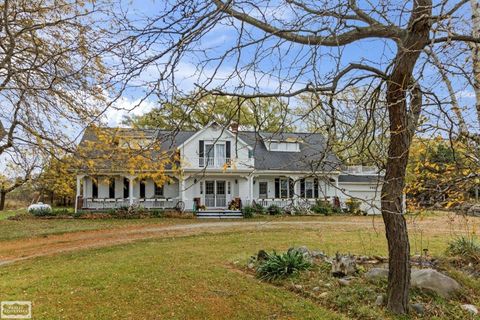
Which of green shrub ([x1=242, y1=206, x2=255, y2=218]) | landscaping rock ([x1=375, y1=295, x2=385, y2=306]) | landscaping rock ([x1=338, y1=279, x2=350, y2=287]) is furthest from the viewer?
green shrub ([x1=242, y1=206, x2=255, y2=218])

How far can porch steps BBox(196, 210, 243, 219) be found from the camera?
2346cm

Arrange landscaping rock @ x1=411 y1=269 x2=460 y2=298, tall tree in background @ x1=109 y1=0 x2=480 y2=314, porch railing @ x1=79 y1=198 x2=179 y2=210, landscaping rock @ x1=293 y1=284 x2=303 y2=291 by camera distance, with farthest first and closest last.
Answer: porch railing @ x1=79 y1=198 x2=179 y2=210 < landscaping rock @ x1=293 y1=284 x2=303 y2=291 < landscaping rock @ x1=411 y1=269 x2=460 y2=298 < tall tree in background @ x1=109 y1=0 x2=480 y2=314

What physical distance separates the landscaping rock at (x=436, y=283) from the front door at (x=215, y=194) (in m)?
20.2

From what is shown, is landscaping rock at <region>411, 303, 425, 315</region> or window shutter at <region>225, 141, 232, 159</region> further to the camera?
window shutter at <region>225, 141, 232, 159</region>

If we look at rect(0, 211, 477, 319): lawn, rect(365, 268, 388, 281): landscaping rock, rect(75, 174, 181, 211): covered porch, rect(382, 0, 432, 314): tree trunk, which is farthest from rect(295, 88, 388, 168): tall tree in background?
rect(75, 174, 181, 211): covered porch

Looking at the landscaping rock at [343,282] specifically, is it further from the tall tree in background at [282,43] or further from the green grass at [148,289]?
the tall tree in background at [282,43]

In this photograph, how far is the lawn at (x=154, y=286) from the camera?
5.67 metres

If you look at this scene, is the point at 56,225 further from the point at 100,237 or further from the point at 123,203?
the point at 123,203

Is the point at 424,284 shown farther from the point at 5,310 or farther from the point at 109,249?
the point at 109,249

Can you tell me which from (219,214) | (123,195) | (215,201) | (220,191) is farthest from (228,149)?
(123,195)

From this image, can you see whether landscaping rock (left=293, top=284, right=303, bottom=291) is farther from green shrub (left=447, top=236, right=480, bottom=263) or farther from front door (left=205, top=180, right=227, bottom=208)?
front door (left=205, top=180, right=227, bottom=208)

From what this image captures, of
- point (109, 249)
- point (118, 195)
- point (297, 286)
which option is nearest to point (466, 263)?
point (297, 286)

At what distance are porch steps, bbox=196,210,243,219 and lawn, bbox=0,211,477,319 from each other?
11.6 metres

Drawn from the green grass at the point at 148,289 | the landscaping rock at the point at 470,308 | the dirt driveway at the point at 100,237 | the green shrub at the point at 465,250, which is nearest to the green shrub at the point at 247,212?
the dirt driveway at the point at 100,237
